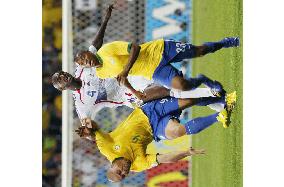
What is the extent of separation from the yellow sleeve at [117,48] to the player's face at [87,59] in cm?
8

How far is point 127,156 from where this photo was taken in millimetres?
4348

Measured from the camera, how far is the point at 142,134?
14.4ft

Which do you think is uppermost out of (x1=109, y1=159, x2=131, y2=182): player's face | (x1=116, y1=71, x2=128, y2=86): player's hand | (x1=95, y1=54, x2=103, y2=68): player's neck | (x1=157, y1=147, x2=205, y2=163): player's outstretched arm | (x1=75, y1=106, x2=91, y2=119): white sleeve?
(x1=95, y1=54, x2=103, y2=68): player's neck

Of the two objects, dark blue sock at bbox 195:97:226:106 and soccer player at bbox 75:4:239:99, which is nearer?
soccer player at bbox 75:4:239:99

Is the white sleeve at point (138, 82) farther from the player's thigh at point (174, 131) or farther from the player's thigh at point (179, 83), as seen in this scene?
the player's thigh at point (174, 131)

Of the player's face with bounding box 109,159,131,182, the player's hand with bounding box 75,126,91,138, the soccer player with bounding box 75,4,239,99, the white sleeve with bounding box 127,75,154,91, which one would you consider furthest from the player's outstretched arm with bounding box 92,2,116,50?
the player's face with bounding box 109,159,131,182

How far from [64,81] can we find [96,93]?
0.65 ft

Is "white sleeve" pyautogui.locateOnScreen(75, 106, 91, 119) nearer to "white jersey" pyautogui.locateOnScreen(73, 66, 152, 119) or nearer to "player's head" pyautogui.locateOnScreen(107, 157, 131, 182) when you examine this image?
"white jersey" pyautogui.locateOnScreen(73, 66, 152, 119)

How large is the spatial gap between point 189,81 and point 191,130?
0.29m

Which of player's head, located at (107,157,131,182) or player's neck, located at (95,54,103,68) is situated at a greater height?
player's neck, located at (95,54,103,68)

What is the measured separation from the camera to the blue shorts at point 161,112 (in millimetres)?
4359

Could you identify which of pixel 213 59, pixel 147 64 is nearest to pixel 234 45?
pixel 213 59

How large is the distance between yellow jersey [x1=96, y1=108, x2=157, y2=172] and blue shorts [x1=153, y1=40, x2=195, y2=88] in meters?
0.23

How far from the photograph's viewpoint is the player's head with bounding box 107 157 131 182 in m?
4.35
